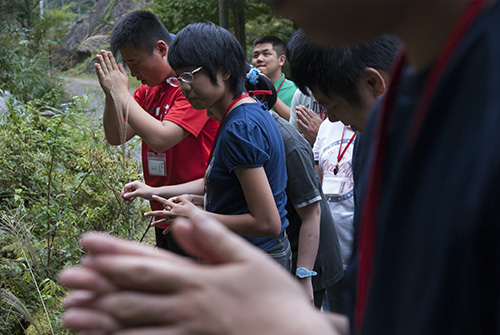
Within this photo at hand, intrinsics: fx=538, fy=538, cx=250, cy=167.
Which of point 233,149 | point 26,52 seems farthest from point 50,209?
point 26,52

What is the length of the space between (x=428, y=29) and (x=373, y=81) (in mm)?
1310

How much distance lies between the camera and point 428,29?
69cm

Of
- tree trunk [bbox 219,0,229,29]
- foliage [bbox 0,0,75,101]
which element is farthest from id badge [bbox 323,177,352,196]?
tree trunk [bbox 219,0,229,29]

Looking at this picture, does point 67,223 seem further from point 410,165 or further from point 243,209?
point 410,165

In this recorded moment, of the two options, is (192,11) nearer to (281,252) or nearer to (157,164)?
(157,164)

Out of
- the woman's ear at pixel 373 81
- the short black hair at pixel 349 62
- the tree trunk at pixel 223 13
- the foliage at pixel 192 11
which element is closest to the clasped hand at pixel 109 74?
the short black hair at pixel 349 62

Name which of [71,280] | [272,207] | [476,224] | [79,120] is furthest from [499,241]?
[79,120]

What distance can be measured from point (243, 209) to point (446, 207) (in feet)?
6.51

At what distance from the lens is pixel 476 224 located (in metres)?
0.60

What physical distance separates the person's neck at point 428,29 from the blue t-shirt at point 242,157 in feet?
5.61

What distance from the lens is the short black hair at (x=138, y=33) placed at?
3.37 m

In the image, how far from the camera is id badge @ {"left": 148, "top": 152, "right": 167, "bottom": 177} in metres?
3.24

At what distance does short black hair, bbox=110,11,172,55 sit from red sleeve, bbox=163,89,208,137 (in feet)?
1.52

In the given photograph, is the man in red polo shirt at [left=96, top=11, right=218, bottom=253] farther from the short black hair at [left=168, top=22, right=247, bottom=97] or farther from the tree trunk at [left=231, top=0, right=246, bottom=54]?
the tree trunk at [left=231, top=0, right=246, bottom=54]
